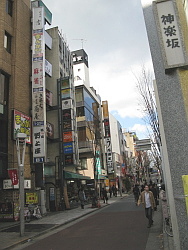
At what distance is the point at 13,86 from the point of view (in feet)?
59.6

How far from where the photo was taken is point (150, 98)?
13.7 meters

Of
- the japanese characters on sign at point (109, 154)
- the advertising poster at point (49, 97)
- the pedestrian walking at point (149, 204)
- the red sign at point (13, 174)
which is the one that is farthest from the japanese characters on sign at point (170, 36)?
the japanese characters on sign at point (109, 154)

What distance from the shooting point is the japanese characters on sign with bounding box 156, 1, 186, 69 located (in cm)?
447

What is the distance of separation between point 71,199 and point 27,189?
795cm

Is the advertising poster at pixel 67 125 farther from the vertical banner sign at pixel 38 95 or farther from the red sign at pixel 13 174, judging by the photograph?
the red sign at pixel 13 174

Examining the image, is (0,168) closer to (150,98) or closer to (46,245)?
(46,245)

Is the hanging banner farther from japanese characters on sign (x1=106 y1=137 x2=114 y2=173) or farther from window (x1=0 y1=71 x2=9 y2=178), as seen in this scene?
japanese characters on sign (x1=106 y1=137 x2=114 y2=173)

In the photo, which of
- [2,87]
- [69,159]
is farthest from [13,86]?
[69,159]

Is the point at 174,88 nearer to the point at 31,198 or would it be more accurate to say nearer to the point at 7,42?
the point at 31,198

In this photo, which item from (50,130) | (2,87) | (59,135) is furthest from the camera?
(50,130)

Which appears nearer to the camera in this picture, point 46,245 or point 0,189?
point 46,245

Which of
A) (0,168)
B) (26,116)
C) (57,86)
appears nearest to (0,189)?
(0,168)

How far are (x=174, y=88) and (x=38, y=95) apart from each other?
52.6 ft

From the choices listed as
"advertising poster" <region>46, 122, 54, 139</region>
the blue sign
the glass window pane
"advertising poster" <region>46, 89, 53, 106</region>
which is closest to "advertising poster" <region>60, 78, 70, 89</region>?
"advertising poster" <region>46, 89, 53, 106</region>
